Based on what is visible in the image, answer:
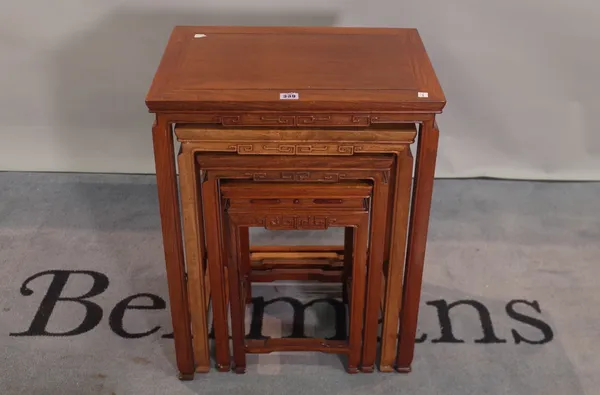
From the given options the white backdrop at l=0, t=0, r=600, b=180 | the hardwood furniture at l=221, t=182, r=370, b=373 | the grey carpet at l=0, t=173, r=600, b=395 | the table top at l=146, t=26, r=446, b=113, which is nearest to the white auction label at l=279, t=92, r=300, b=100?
the table top at l=146, t=26, r=446, b=113

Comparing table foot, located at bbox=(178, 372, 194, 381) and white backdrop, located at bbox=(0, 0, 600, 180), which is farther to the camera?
white backdrop, located at bbox=(0, 0, 600, 180)

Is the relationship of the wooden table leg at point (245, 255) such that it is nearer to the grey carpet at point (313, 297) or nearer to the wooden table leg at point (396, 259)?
the grey carpet at point (313, 297)

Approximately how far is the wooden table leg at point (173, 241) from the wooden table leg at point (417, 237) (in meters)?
0.46

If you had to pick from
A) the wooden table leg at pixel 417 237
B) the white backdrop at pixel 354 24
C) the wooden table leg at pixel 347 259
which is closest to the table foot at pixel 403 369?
the wooden table leg at pixel 417 237

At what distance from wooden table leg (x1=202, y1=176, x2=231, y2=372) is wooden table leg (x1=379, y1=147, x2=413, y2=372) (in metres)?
0.34

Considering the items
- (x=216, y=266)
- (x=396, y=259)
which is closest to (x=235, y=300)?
(x=216, y=266)

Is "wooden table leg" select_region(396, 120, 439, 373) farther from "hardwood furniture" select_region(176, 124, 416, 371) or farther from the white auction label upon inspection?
the white auction label

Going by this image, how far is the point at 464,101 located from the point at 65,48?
1.17 m

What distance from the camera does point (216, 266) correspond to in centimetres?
150

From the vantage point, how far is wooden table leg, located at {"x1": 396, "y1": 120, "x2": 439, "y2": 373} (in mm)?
1357

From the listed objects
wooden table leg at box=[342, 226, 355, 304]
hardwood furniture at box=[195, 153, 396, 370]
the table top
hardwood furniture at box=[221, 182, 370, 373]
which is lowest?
wooden table leg at box=[342, 226, 355, 304]

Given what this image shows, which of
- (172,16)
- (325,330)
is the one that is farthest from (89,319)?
(172,16)

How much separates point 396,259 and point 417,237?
0.06m

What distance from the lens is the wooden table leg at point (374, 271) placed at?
1.42m
